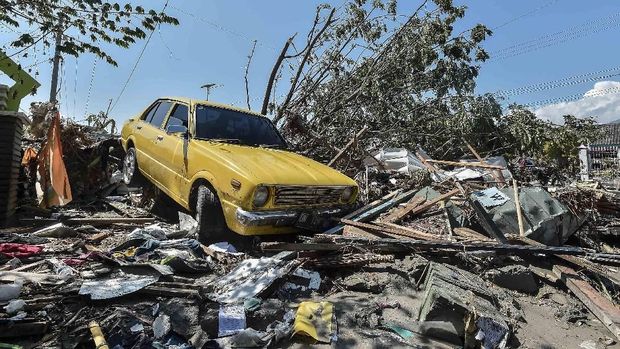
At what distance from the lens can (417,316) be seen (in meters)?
3.61

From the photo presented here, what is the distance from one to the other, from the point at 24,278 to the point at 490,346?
4.08 m

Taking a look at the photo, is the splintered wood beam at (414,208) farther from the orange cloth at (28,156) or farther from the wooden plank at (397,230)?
the orange cloth at (28,156)

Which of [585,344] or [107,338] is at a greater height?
[585,344]

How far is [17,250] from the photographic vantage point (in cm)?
453

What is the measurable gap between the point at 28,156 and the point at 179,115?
4118 millimetres

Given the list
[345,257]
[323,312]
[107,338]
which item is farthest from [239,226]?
[107,338]

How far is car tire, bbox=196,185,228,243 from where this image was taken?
4.98 metres

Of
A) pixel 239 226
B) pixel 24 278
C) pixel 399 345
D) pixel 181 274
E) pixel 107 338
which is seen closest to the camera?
pixel 107 338

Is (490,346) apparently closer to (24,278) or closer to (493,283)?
(493,283)

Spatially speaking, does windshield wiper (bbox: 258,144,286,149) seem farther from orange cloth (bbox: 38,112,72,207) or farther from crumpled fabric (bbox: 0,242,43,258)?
orange cloth (bbox: 38,112,72,207)

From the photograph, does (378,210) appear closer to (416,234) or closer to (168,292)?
(416,234)

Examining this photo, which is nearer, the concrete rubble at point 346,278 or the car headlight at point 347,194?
the concrete rubble at point 346,278

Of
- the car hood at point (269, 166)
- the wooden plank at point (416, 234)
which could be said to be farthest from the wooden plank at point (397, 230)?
the car hood at point (269, 166)

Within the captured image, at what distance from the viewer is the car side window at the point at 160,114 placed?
6.45 metres
